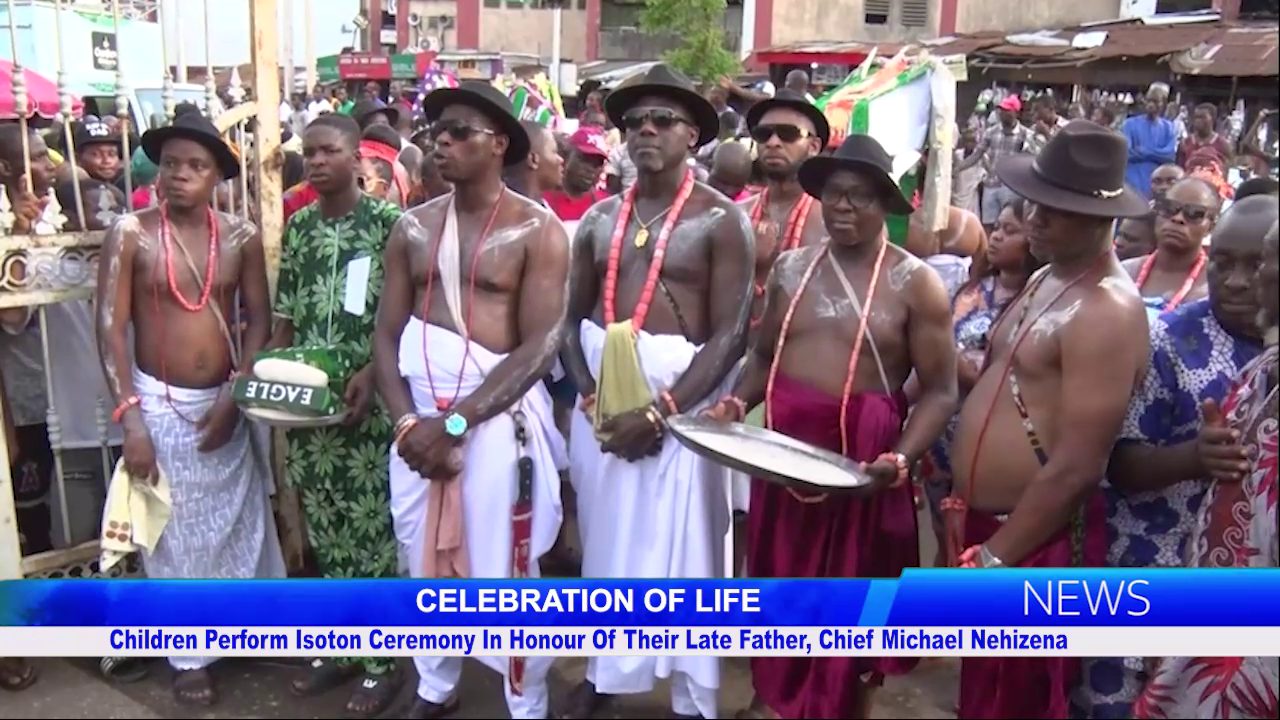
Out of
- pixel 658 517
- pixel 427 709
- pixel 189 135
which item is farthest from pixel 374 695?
pixel 189 135

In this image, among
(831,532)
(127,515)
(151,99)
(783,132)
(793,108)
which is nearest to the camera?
(831,532)

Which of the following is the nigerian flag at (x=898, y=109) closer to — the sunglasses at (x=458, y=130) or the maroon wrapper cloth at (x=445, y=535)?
the sunglasses at (x=458, y=130)

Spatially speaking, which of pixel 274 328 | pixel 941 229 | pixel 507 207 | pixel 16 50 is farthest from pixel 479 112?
pixel 941 229

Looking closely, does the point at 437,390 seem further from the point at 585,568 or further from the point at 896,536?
the point at 896,536

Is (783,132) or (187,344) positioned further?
(783,132)

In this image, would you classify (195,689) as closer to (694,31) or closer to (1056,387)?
(694,31)

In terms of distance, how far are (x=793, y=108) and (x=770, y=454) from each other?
1.43 meters

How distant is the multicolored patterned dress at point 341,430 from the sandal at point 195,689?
17.0 inches

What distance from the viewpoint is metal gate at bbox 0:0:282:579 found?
2990mm

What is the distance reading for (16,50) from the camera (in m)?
2.76

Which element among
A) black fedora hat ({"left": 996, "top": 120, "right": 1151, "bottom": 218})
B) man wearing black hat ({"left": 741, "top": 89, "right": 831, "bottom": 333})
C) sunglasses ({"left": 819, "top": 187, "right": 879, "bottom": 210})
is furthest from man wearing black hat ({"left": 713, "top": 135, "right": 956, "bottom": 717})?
man wearing black hat ({"left": 741, "top": 89, "right": 831, "bottom": 333})

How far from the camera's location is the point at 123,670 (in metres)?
3.22

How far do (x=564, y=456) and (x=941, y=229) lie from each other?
1690 mm

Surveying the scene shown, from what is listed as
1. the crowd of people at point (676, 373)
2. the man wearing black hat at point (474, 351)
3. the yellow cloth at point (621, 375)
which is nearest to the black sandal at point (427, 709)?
the crowd of people at point (676, 373)
